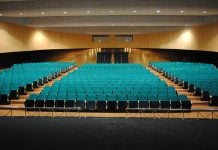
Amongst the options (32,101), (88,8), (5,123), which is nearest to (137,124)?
(5,123)

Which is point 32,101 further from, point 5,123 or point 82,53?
point 82,53

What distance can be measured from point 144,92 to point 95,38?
19.7 meters

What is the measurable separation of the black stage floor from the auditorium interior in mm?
14

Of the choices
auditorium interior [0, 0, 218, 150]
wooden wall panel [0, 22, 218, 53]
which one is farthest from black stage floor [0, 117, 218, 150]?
wooden wall panel [0, 22, 218, 53]

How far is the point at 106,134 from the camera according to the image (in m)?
3.78

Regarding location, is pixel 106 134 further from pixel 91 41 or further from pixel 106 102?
pixel 91 41

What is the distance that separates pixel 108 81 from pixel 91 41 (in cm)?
1772

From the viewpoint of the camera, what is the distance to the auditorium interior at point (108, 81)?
149 inches

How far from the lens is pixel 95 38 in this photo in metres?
28.6

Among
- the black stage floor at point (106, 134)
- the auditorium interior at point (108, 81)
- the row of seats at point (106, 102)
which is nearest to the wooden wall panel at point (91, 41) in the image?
the auditorium interior at point (108, 81)

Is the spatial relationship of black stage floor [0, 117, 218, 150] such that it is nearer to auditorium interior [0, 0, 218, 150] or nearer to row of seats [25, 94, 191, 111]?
auditorium interior [0, 0, 218, 150]

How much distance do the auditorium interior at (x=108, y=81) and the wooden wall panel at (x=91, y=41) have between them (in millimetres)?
81

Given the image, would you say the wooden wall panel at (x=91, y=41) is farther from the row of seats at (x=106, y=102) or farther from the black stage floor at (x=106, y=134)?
the black stage floor at (x=106, y=134)

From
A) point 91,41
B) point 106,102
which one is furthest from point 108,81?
point 91,41
